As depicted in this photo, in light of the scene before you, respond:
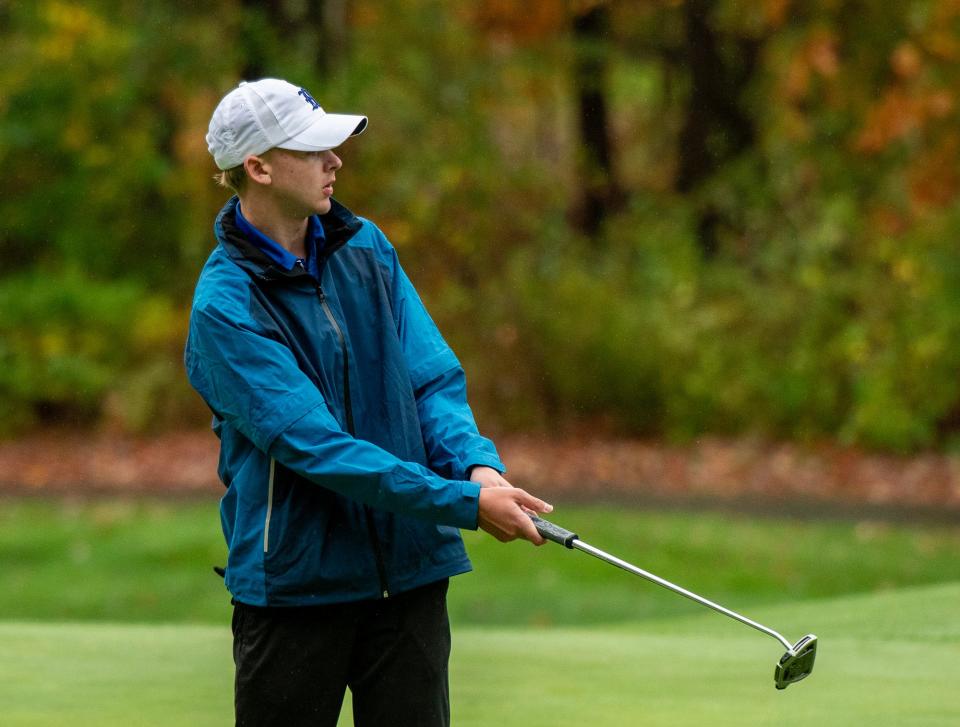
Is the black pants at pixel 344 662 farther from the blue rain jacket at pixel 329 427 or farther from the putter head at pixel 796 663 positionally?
the putter head at pixel 796 663

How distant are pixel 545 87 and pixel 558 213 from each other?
2.41 m

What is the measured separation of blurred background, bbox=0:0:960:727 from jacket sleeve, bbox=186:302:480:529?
22.5ft

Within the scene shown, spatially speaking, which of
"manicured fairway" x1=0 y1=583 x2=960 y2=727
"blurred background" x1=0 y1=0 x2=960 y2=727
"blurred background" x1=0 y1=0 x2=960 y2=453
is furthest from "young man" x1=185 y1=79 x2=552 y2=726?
"blurred background" x1=0 y1=0 x2=960 y2=453

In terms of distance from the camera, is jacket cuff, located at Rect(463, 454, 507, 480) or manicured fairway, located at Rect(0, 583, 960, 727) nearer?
jacket cuff, located at Rect(463, 454, 507, 480)

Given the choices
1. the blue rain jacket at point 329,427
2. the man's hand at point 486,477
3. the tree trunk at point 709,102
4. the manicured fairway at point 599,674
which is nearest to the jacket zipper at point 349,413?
the blue rain jacket at point 329,427

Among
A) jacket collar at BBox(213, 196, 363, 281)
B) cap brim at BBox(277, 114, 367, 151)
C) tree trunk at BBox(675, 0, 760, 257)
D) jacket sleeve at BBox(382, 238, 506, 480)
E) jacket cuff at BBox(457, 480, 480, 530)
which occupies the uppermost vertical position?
tree trunk at BBox(675, 0, 760, 257)

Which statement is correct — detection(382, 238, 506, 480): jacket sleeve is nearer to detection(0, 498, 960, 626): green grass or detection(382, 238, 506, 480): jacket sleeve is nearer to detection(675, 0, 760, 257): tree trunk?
detection(0, 498, 960, 626): green grass

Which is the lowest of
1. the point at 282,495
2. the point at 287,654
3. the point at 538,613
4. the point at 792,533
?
the point at 287,654

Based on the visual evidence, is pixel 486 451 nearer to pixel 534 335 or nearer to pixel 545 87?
pixel 534 335

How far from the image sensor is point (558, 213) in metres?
15.5

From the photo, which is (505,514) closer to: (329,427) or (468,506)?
(468,506)

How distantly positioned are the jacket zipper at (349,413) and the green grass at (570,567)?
647 cm

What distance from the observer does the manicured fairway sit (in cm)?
480

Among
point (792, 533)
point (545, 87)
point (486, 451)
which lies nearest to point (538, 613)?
point (792, 533)
